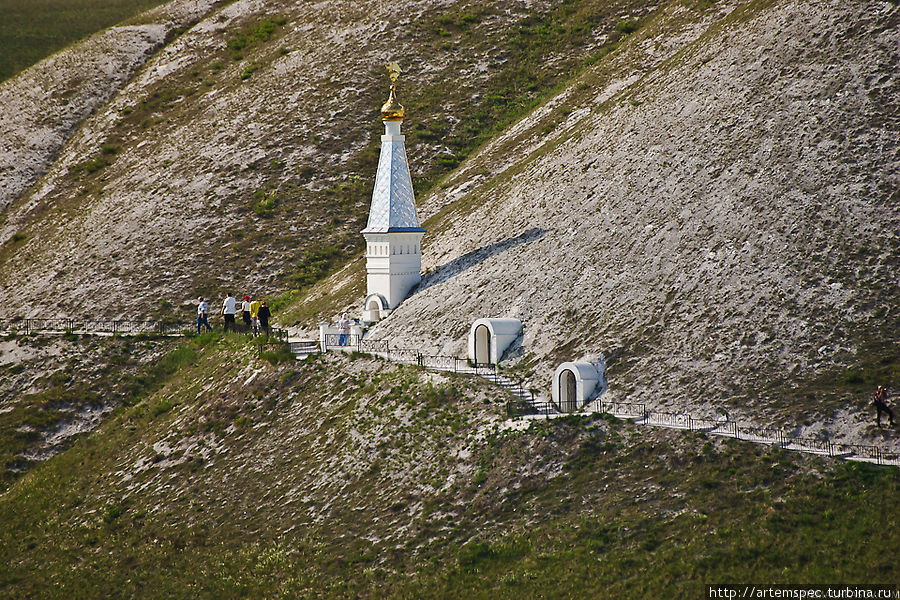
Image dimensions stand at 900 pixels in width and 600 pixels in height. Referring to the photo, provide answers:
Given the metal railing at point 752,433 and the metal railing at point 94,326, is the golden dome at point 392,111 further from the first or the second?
the metal railing at point 752,433

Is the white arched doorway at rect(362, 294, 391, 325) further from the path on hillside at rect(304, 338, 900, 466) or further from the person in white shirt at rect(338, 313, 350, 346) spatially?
the path on hillside at rect(304, 338, 900, 466)

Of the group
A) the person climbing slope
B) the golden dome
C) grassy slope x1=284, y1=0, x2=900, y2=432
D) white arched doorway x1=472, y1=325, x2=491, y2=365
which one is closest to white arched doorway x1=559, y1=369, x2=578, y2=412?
grassy slope x1=284, y1=0, x2=900, y2=432

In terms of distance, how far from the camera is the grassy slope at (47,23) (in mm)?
97188

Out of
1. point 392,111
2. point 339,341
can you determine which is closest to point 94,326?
point 339,341

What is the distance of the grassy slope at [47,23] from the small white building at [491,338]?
7141 cm

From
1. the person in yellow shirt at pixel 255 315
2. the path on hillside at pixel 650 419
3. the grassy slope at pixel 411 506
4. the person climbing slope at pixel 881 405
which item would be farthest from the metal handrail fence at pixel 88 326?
the person climbing slope at pixel 881 405

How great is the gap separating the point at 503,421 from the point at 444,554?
578 centimetres

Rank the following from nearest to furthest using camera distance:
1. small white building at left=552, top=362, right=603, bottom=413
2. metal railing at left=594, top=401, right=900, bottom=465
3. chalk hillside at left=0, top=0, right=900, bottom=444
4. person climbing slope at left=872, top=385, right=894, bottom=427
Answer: metal railing at left=594, top=401, right=900, bottom=465 → person climbing slope at left=872, top=385, right=894, bottom=427 → small white building at left=552, top=362, right=603, bottom=413 → chalk hillside at left=0, top=0, right=900, bottom=444

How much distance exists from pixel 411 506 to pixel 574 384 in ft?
24.7

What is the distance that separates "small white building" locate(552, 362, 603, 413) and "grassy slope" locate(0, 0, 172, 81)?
76566 millimetres

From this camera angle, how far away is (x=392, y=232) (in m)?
44.4

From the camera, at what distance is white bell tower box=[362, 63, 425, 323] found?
44.8m

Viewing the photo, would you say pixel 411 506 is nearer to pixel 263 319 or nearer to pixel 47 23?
pixel 263 319

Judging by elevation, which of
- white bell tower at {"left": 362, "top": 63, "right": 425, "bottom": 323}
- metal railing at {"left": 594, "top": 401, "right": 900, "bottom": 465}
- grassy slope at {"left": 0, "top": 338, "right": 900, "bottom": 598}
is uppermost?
white bell tower at {"left": 362, "top": 63, "right": 425, "bottom": 323}
